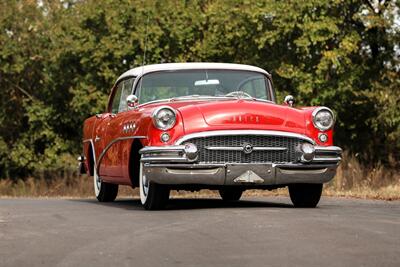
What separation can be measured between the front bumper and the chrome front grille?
0.21 feet

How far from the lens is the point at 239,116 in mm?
11656

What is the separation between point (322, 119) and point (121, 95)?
131 inches

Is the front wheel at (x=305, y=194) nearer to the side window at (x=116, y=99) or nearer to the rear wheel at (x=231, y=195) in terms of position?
the rear wheel at (x=231, y=195)

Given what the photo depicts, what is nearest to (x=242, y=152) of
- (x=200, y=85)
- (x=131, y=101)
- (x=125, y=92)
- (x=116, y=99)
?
(x=200, y=85)

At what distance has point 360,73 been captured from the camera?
113ft

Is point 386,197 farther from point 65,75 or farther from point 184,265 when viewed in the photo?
point 65,75

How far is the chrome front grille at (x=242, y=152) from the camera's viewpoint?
11.6 meters

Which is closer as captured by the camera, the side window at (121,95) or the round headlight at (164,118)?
the round headlight at (164,118)

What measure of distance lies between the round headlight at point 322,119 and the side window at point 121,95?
281cm

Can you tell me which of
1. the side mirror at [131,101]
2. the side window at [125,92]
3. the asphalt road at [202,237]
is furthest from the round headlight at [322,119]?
the side window at [125,92]

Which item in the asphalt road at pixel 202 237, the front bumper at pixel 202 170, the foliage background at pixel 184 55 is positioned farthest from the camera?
the foliage background at pixel 184 55

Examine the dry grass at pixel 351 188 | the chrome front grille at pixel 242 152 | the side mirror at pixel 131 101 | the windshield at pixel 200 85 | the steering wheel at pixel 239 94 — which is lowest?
the dry grass at pixel 351 188

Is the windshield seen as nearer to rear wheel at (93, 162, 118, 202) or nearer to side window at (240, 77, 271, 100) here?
side window at (240, 77, 271, 100)

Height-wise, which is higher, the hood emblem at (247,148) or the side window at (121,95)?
the side window at (121,95)
